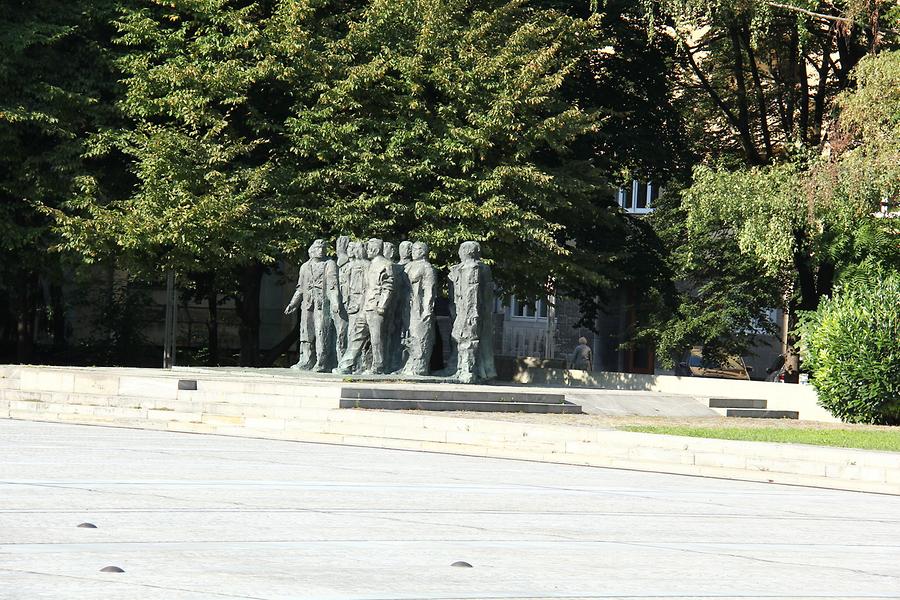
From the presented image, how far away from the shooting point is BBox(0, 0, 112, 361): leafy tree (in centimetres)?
3147

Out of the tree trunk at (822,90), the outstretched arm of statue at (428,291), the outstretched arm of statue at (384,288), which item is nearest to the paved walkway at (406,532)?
the outstretched arm of statue at (428,291)

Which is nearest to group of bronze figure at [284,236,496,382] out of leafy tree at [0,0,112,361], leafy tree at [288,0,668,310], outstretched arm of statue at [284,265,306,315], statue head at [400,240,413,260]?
statue head at [400,240,413,260]

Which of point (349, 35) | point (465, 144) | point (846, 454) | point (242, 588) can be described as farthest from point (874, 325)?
point (242, 588)

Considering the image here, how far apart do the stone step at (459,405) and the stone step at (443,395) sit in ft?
0.26

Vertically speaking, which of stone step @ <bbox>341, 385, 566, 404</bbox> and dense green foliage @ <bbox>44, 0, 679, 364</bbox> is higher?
dense green foliage @ <bbox>44, 0, 679, 364</bbox>

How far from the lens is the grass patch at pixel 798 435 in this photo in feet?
60.5

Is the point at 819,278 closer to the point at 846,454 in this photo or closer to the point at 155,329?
the point at 846,454

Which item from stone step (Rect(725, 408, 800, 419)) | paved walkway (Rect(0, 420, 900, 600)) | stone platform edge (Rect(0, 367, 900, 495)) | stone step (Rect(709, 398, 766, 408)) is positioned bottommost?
paved walkway (Rect(0, 420, 900, 600))

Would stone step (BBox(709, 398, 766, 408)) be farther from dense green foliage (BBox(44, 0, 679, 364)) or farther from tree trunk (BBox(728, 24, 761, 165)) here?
tree trunk (BBox(728, 24, 761, 165))

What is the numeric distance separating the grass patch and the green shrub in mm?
2120

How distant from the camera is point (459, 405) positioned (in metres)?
22.8

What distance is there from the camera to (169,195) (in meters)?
30.3

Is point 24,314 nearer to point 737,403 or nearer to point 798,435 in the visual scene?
point 737,403

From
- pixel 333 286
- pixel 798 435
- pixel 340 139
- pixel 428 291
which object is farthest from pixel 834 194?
pixel 340 139
